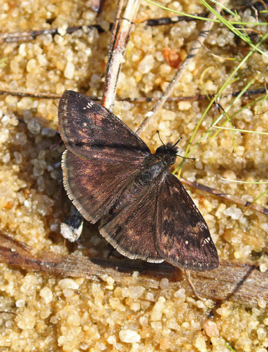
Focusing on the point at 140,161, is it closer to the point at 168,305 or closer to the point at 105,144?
the point at 105,144

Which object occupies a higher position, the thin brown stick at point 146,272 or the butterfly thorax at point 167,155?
the butterfly thorax at point 167,155

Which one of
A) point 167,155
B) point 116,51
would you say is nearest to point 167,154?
point 167,155

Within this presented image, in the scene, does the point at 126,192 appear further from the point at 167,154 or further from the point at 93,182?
the point at 167,154

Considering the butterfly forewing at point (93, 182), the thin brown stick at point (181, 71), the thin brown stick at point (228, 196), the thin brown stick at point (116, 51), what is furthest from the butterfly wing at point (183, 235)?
the thin brown stick at point (116, 51)

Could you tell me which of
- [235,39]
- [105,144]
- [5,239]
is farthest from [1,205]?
[235,39]

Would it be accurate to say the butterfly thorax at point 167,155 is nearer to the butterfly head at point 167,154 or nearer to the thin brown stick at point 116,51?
the butterfly head at point 167,154

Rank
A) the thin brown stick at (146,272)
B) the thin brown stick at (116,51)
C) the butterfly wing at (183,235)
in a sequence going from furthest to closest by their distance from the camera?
1. the thin brown stick at (116,51)
2. the thin brown stick at (146,272)
3. the butterfly wing at (183,235)

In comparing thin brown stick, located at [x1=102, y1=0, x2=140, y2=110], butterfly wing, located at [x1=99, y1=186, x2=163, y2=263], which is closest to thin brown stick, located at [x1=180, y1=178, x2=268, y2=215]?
butterfly wing, located at [x1=99, y1=186, x2=163, y2=263]

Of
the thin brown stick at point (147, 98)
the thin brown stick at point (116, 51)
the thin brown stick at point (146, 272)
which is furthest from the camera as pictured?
the thin brown stick at point (147, 98)
